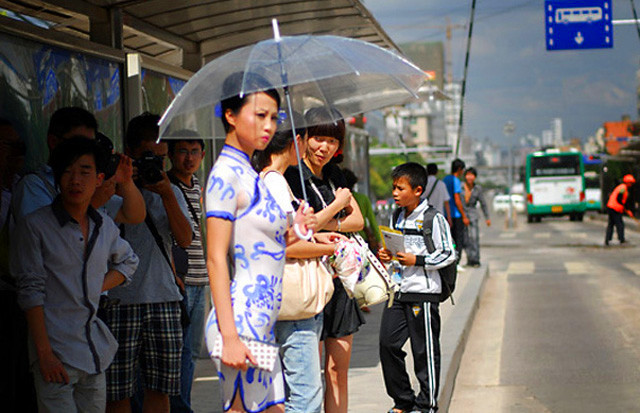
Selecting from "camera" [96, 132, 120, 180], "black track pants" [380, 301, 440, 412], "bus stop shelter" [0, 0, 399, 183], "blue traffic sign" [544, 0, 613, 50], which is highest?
"blue traffic sign" [544, 0, 613, 50]

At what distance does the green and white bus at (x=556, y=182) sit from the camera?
172ft

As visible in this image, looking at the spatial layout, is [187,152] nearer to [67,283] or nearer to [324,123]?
[324,123]

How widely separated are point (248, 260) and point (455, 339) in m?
6.23

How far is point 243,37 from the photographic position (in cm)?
866

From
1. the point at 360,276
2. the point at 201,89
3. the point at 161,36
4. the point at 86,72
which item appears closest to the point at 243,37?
the point at 161,36

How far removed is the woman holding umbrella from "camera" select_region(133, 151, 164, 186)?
1.26 m

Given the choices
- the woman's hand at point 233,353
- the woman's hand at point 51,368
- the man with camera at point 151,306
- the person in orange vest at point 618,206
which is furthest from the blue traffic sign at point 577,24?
the woman's hand at point 233,353

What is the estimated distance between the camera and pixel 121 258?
4.43 metres

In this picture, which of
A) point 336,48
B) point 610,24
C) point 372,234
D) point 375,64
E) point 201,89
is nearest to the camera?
point 201,89

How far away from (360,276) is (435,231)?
140 centimetres

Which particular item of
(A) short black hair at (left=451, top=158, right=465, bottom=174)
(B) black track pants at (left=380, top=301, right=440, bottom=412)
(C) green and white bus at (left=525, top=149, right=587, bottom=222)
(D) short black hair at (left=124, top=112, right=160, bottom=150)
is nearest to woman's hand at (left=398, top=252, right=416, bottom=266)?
(B) black track pants at (left=380, top=301, right=440, bottom=412)

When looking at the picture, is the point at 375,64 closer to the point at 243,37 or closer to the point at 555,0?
the point at 243,37

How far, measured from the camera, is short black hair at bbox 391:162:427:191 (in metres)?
6.23

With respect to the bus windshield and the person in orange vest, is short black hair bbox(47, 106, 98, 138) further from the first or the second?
the bus windshield
